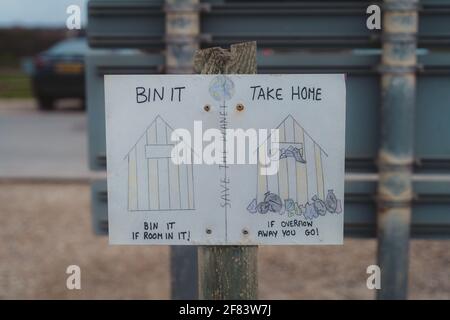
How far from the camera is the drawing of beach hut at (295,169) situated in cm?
267

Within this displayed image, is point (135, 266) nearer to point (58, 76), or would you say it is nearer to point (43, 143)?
point (43, 143)

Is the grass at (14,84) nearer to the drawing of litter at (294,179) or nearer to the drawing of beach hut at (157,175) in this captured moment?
the drawing of beach hut at (157,175)

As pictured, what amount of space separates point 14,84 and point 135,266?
17271mm

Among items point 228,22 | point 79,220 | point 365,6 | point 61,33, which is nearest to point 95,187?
point 228,22

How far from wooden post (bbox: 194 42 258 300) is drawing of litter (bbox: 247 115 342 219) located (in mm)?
168

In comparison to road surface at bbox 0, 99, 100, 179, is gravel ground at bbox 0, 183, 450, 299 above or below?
below

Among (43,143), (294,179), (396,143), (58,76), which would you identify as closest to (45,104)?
(58,76)

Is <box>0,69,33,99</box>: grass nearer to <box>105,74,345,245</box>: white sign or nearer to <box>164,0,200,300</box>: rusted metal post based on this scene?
<box>164,0,200,300</box>: rusted metal post

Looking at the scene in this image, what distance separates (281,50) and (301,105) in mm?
1789

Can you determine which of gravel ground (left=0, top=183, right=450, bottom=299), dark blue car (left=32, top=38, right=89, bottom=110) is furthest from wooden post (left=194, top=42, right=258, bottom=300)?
dark blue car (left=32, top=38, right=89, bottom=110)

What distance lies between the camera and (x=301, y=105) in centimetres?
269

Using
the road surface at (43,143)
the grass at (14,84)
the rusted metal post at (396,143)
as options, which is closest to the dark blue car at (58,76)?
the road surface at (43,143)

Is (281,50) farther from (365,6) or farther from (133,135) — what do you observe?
(133,135)

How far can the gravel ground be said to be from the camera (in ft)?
17.5
